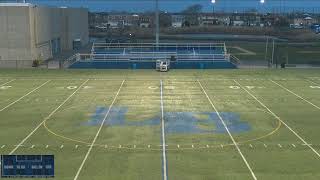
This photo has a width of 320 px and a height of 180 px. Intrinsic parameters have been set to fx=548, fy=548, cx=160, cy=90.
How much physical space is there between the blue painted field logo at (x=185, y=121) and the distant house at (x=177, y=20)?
11945 cm

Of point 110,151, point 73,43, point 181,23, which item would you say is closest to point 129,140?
point 110,151

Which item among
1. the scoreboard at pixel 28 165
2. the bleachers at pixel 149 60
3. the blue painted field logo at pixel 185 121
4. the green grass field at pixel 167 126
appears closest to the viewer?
the scoreboard at pixel 28 165

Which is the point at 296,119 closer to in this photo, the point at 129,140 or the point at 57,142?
the point at 129,140

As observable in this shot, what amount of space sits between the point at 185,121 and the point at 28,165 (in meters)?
14.1

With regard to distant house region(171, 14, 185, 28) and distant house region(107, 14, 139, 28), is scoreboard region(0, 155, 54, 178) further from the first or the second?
distant house region(107, 14, 139, 28)

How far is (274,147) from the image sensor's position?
861 inches

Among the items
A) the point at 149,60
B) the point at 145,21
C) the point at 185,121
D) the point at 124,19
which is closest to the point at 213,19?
the point at 145,21

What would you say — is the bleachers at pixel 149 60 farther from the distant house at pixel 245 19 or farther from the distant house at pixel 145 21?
the distant house at pixel 245 19

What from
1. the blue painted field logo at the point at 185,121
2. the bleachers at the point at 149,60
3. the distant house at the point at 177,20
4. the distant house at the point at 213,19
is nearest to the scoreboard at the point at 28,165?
the blue painted field logo at the point at 185,121

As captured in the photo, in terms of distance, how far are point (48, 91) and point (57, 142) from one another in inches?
576

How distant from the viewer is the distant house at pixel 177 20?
149 metres

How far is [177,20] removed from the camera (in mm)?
164375

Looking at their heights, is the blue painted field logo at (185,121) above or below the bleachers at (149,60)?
below

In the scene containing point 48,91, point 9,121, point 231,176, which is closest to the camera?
point 231,176
